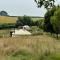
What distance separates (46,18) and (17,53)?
1700 inches

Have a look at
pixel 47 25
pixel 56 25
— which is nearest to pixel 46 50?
pixel 56 25

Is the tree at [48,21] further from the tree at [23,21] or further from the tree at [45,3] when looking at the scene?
Result: the tree at [23,21]

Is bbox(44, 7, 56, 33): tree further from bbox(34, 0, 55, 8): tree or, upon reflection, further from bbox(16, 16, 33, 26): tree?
bbox(16, 16, 33, 26): tree

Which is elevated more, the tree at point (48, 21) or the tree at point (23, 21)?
the tree at point (48, 21)

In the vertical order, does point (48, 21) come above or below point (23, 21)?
above

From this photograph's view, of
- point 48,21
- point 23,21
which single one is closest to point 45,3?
point 48,21

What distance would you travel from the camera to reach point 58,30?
49.5 metres

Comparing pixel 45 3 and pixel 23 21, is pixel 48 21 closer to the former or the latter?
pixel 45 3

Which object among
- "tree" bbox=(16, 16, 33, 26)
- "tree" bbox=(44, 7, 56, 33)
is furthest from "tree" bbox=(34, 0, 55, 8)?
"tree" bbox=(16, 16, 33, 26)

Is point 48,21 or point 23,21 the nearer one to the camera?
point 48,21

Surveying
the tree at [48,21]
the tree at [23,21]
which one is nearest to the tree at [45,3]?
the tree at [48,21]

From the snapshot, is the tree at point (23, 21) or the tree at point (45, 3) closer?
the tree at point (45, 3)

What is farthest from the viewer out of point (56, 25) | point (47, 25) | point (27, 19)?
point (27, 19)

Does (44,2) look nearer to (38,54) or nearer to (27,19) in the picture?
Answer: (38,54)
